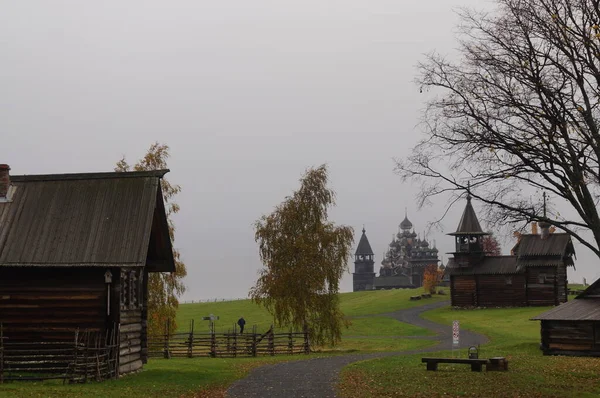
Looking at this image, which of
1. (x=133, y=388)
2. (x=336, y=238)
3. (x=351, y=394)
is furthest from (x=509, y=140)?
(x=336, y=238)

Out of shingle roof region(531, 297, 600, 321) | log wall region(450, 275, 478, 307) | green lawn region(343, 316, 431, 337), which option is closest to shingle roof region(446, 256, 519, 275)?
log wall region(450, 275, 478, 307)

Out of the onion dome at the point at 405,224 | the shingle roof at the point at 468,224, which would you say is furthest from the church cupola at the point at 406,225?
the shingle roof at the point at 468,224

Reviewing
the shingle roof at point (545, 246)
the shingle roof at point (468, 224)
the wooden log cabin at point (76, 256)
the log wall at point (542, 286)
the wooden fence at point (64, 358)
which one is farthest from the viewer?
the shingle roof at point (468, 224)

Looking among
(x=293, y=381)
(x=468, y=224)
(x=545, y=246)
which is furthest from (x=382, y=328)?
(x=293, y=381)

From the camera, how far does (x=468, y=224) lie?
278 ft

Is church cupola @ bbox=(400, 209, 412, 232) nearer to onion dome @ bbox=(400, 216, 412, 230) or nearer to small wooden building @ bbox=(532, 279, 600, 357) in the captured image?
onion dome @ bbox=(400, 216, 412, 230)

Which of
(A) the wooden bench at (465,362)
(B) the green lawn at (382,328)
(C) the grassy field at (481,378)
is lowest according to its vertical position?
(C) the grassy field at (481,378)

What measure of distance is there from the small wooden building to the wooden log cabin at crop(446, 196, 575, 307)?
35.8 metres

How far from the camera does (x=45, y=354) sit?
2717 cm

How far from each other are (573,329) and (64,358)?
26.0 metres

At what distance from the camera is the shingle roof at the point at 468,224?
275ft

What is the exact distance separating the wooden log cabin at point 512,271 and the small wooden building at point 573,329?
35778mm

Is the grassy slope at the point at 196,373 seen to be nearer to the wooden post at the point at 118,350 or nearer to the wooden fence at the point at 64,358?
the wooden post at the point at 118,350

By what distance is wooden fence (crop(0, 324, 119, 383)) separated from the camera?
25719 mm
